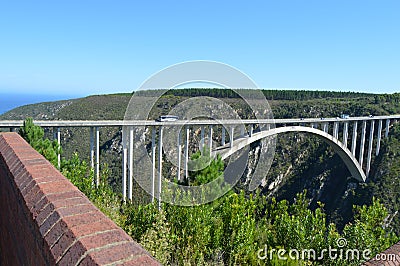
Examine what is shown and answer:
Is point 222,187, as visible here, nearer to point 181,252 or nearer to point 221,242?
point 221,242

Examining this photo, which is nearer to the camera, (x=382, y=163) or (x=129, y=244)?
(x=129, y=244)

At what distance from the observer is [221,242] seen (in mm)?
6121

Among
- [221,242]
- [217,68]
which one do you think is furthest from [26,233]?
[221,242]

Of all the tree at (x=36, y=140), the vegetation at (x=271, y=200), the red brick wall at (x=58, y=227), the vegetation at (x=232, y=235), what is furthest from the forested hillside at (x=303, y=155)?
the red brick wall at (x=58, y=227)

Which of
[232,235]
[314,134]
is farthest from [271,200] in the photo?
[232,235]

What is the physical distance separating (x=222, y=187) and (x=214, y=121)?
9059 millimetres

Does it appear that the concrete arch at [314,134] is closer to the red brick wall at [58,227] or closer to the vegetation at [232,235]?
the vegetation at [232,235]

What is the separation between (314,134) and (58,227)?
82.7 ft

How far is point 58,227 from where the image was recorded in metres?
1.44

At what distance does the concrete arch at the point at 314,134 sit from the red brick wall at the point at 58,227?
8.04 meters

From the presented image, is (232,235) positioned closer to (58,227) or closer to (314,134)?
(58,227)

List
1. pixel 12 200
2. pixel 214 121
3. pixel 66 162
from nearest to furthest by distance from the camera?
pixel 12 200 → pixel 66 162 → pixel 214 121

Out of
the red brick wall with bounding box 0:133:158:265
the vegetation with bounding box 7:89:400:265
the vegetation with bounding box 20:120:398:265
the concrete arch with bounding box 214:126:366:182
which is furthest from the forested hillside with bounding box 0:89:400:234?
the red brick wall with bounding box 0:133:158:265

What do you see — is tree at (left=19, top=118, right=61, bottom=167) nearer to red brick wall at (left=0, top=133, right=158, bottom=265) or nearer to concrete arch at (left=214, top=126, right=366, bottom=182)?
concrete arch at (left=214, top=126, right=366, bottom=182)
